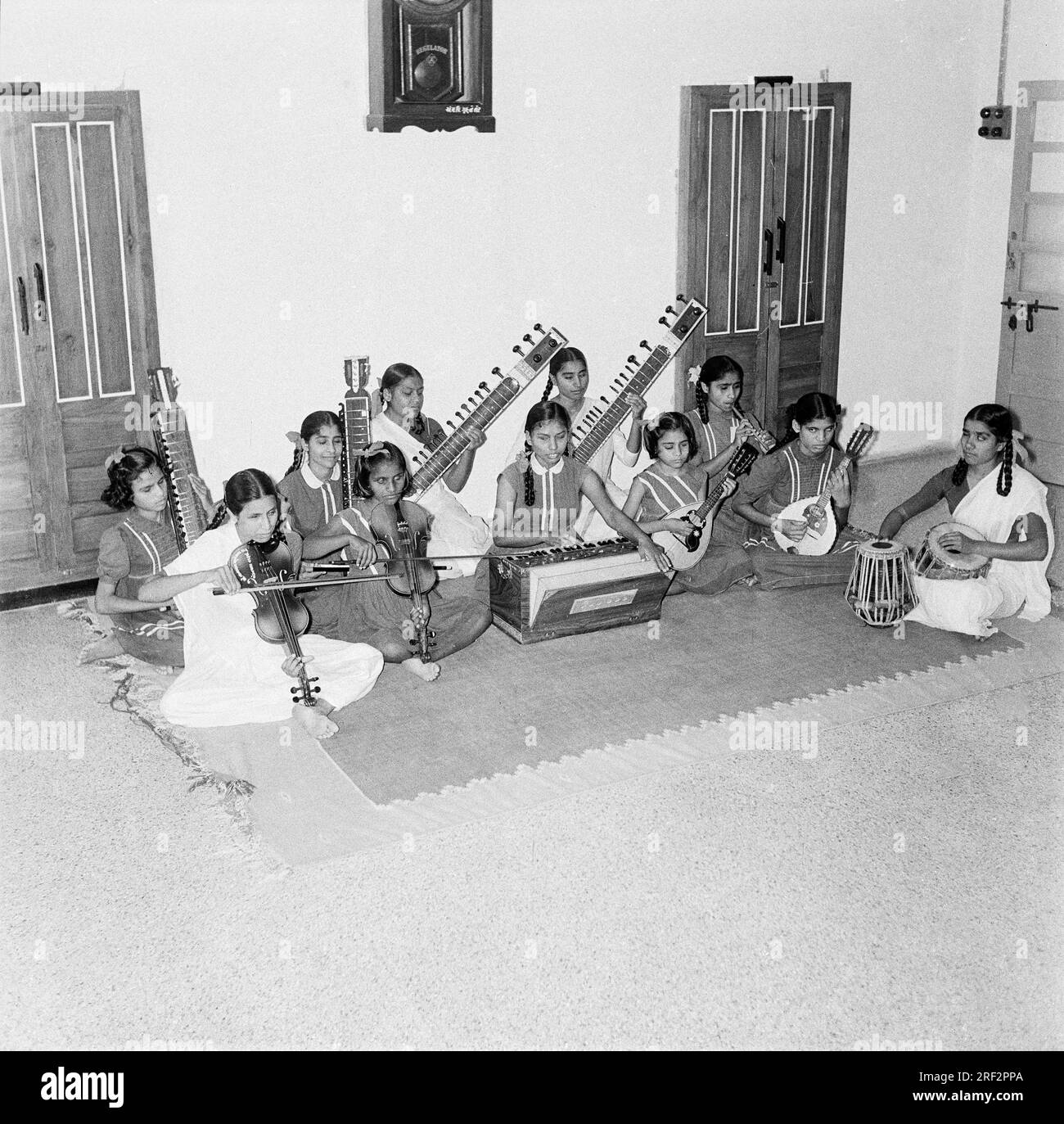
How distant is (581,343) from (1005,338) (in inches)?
96.7

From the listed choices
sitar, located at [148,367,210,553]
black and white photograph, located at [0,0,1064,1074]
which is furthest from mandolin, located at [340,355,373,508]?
sitar, located at [148,367,210,553]

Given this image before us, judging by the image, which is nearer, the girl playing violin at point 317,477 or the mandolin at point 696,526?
the girl playing violin at point 317,477

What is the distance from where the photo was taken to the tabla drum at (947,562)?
4852 millimetres

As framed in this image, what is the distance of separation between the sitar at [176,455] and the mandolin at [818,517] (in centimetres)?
216

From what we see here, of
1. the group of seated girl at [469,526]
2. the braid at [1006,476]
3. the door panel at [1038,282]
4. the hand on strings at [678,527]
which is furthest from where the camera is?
the door panel at [1038,282]

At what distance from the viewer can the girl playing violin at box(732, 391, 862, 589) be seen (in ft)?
17.4

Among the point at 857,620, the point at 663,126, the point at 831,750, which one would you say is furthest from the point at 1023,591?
the point at 663,126

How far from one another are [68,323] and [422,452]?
1.34 meters

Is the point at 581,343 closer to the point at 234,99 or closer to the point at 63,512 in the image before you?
the point at 234,99

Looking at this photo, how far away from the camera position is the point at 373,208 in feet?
17.7

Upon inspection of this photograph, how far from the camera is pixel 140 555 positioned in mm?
4574

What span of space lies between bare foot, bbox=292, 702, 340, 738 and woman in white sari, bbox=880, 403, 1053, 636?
2.13 metres

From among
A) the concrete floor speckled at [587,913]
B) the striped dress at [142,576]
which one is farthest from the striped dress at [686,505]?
the striped dress at [142,576]

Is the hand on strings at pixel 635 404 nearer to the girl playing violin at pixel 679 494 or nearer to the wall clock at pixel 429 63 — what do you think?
the girl playing violin at pixel 679 494
